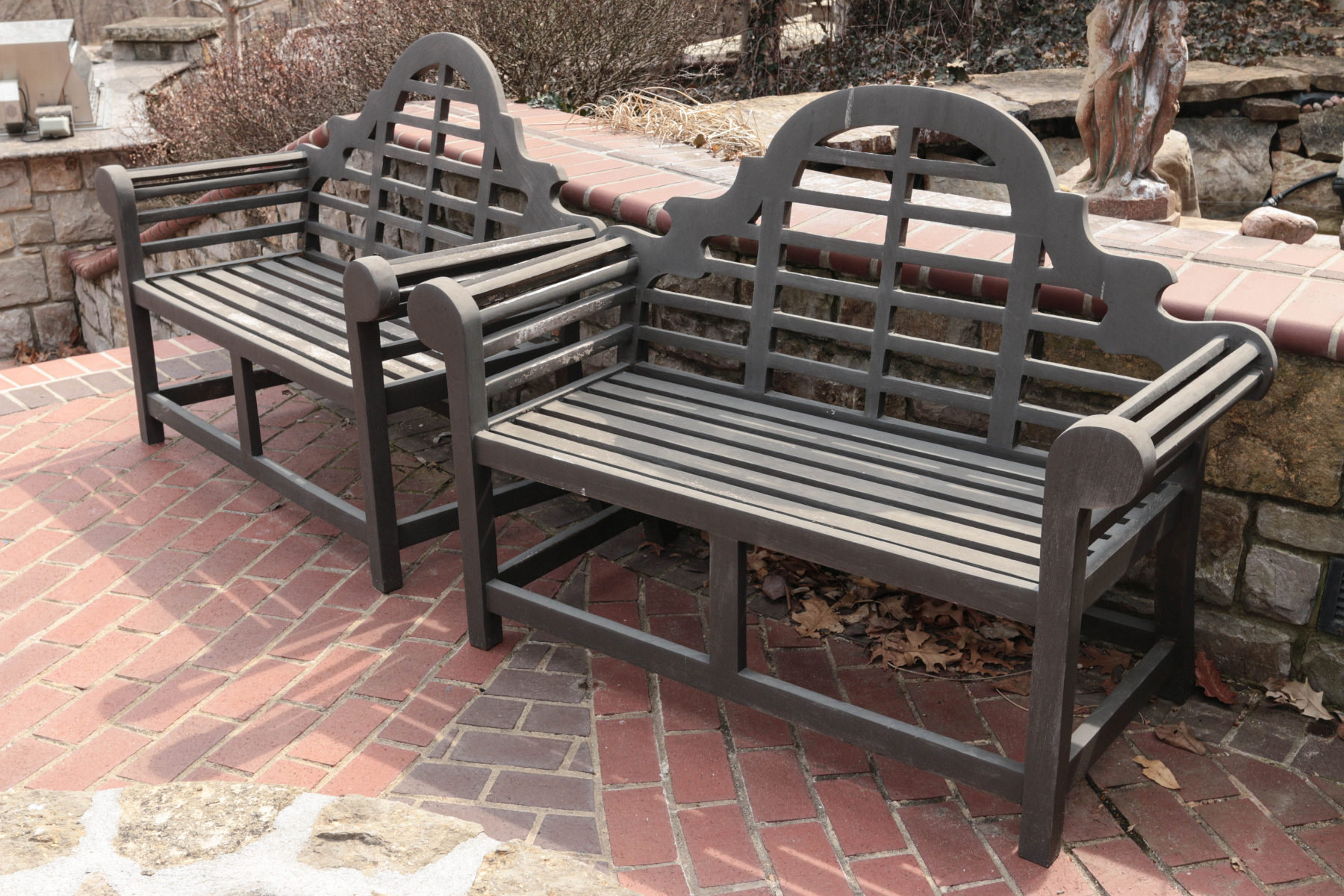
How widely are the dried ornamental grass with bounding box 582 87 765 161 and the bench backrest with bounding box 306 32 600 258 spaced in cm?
60

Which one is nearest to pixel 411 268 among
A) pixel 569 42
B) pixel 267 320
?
pixel 267 320

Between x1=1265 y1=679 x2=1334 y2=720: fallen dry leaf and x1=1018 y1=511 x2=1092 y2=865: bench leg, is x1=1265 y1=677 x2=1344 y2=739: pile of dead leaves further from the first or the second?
x1=1018 y1=511 x2=1092 y2=865: bench leg

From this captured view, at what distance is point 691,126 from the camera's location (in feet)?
14.8

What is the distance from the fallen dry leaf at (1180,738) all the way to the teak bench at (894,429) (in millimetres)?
102

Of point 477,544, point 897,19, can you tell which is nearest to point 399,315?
point 477,544

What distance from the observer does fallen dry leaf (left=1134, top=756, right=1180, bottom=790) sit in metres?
2.37

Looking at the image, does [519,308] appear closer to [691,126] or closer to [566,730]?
[566,730]

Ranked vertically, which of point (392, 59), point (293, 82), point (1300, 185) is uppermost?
point (392, 59)

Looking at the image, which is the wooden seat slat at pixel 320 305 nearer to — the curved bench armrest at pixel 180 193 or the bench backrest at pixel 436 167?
the curved bench armrest at pixel 180 193

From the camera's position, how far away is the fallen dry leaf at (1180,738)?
2.48 meters

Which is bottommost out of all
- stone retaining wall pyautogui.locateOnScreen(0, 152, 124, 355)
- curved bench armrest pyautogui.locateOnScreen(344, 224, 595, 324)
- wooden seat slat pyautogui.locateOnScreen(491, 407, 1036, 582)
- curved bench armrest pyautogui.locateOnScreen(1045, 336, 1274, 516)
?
stone retaining wall pyautogui.locateOnScreen(0, 152, 124, 355)

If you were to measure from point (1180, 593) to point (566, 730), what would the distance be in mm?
1354

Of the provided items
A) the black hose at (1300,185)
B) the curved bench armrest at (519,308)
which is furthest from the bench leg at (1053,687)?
the black hose at (1300,185)

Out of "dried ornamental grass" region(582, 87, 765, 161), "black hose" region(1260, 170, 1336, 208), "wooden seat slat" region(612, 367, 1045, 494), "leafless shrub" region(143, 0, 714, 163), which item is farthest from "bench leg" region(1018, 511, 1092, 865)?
"black hose" region(1260, 170, 1336, 208)
